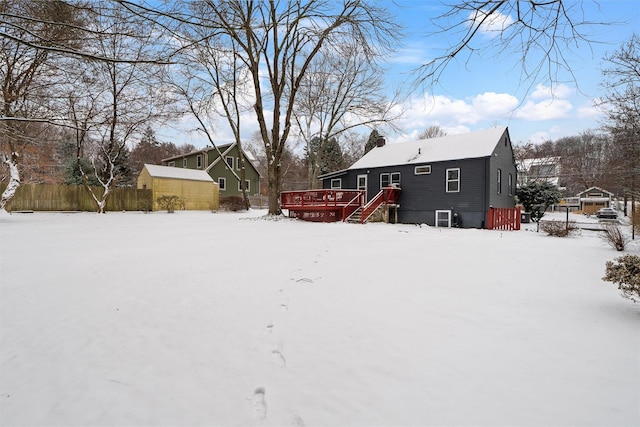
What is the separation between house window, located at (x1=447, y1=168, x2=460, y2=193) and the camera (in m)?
16.4

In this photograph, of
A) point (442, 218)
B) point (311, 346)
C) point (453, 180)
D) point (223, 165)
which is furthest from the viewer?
point (223, 165)

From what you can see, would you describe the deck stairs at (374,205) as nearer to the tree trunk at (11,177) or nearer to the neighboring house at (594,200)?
the tree trunk at (11,177)

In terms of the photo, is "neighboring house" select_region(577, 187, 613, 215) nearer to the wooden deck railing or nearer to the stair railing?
the wooden deck railing

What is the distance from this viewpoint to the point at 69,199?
19.5m

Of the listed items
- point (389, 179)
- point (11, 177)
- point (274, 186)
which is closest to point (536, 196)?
point (389, 179)

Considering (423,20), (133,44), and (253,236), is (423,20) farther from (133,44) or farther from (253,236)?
(253,236)

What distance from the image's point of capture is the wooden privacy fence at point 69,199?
18038mm

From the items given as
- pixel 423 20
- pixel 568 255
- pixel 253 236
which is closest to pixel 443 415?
pixel 423 20

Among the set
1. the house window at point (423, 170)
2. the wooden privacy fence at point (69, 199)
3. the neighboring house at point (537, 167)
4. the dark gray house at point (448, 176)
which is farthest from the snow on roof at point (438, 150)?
the neighboring house at point (537, 167)

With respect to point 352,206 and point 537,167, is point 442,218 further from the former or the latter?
point 537,167

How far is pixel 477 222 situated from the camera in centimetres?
1574

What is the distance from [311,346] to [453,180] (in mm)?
15897

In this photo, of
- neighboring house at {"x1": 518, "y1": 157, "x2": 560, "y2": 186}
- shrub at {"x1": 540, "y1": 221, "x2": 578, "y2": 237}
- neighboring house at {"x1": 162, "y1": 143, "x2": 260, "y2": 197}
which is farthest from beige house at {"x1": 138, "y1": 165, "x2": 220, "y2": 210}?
neighboring house at {"x1": 518, "y1": 157, "x2": 560, "y2": 186}

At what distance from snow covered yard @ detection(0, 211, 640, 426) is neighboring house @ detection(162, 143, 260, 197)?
28874 millimetres
